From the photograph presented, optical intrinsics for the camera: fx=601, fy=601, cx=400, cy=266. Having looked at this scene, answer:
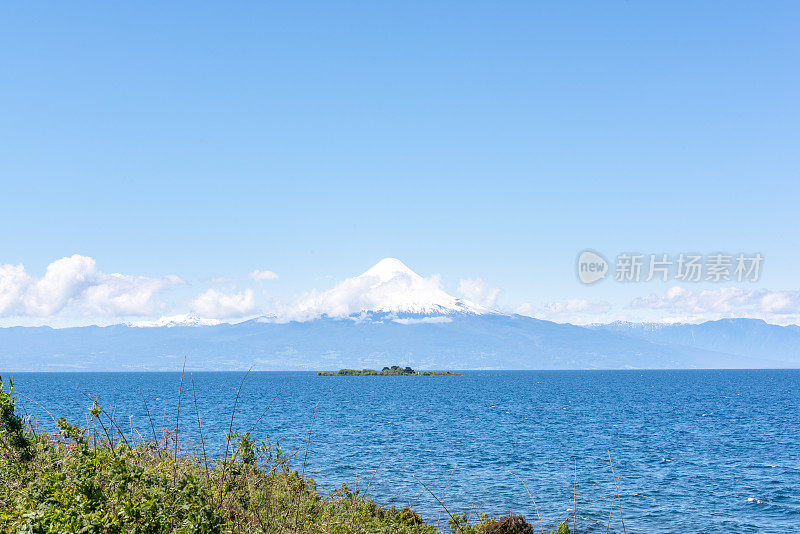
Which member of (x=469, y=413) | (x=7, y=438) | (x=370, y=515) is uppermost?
(x=7, y=438)

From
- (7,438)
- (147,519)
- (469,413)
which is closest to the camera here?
(147,519)

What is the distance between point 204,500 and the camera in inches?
385

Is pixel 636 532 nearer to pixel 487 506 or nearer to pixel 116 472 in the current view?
pixel 487 506

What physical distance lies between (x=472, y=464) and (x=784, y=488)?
773 inches

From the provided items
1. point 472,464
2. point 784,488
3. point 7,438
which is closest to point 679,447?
point 784,488

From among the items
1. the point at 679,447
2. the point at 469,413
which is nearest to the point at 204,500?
the point at 679,447

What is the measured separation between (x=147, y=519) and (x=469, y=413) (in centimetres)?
8637

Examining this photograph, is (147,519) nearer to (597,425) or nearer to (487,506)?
(487,506)

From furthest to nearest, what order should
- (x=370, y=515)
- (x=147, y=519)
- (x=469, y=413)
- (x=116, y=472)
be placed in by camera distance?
(x=469, y=413)
(x=370, y=515)
(x=116, y=472)
(x=147, y=519)

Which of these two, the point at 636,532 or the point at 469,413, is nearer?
the point at 636,532

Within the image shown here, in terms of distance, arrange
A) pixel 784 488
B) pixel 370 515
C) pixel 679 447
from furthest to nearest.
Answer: pixel 679 447
pixel 784 488
pixel 370 515

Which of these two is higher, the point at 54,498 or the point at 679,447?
the point at 54,498

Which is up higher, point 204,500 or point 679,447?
point 204,500

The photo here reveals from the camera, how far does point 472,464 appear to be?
43.2 metres
